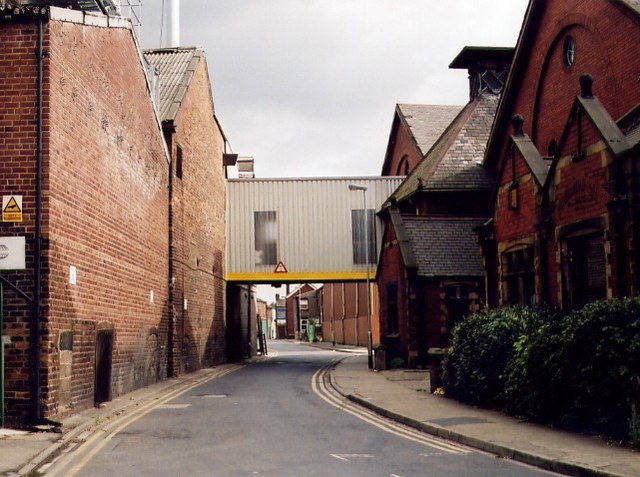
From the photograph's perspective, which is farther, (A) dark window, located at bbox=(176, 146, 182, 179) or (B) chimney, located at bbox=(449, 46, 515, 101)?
(B) chimney, located at bbox=(449, 46, 515, 101)

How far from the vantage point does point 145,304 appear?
66.9 ft

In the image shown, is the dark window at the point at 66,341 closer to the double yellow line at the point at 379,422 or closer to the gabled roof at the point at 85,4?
the double yellow line at the point at 379,422

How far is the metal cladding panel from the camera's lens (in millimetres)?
35500

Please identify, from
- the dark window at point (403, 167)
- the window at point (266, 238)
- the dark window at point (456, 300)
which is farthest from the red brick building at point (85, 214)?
the dark window at point (403, 167)

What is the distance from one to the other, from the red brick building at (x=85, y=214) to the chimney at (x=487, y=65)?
677 inches

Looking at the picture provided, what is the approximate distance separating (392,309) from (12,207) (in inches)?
761

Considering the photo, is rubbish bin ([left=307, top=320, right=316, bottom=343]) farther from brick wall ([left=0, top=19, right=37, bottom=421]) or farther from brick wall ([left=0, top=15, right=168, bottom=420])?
brick wall ([left=0, top=19, right=37, bottom=421])

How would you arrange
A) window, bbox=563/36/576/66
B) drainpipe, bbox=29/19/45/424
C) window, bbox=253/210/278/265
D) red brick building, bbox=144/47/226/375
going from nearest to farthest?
1. drainpipe, bbox=29/19/45/424
2. window, bbox=563/36/576/66
3. red brick building, bbox=144/47/226/375
4. window, bbox=253/210/278/265

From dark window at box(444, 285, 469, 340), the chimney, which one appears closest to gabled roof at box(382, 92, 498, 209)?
the chimney

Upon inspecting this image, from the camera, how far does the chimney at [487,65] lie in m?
36.5

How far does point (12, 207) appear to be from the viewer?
12.5 meters

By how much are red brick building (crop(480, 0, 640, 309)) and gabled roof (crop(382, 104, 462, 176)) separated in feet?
42.7

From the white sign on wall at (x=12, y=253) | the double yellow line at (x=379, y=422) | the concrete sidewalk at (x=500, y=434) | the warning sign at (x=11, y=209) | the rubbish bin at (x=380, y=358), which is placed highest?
the warning sign at (x=11, y=209)

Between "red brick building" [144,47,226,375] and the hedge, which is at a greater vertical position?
"red brick building" [144,47,226,375]
